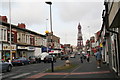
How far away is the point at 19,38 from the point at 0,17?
6782 mm

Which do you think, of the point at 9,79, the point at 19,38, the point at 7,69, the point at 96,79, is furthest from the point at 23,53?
the point at 96,79

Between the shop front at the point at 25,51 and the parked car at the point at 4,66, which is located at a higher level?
the shop front at the point at 25,51

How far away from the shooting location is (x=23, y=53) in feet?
151

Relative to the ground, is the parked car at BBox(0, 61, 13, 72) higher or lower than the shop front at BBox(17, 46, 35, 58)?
lower

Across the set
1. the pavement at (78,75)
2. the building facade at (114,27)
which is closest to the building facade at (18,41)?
the pavement at (78,75)

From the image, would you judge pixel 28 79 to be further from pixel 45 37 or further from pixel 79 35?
pixel 79 35

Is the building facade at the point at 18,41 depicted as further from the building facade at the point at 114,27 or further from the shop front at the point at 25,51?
the building facade at the point at 114,27

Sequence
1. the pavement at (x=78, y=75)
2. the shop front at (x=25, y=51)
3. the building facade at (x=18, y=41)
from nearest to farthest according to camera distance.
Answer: the pavement at (x=78, y=75) < the building facade at (x=18, y=41) < the shop front at (x=25, y=51)

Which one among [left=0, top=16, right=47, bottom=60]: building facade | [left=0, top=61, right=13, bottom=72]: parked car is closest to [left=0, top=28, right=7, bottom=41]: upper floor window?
[left=0, top=16, right=47, bottom=60]: building facade

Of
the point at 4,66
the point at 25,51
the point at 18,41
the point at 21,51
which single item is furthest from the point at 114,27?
the point at 25,51

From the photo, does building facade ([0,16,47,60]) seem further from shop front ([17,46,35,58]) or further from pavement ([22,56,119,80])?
pavement ([22,56,119,80])

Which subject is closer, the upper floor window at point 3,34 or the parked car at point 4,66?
the parked car at point 4,66

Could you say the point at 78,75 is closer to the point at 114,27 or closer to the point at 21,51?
the point at 114,27

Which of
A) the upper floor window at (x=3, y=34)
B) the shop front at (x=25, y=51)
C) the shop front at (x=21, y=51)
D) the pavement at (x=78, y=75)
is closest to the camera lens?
the pavement at (x=78, y=75)
